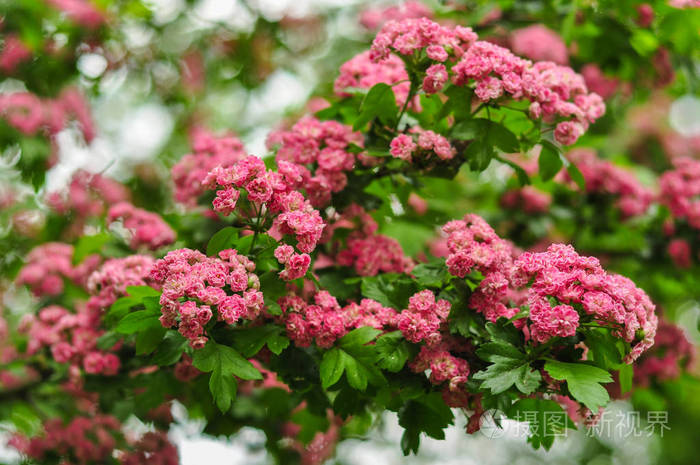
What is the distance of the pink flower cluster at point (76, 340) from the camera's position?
290cm

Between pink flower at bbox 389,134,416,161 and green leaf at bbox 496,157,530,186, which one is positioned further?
green leaf at bbox 496,157,530,186

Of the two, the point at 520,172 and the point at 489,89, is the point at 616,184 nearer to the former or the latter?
the point at 520,172

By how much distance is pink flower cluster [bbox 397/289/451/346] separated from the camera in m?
2.18

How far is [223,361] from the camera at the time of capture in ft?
6.77

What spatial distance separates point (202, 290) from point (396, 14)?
2468 millimetres

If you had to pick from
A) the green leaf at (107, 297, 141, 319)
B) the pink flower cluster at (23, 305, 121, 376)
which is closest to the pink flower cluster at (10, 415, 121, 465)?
the pink flower cluster at (23, 305, 121, 376)

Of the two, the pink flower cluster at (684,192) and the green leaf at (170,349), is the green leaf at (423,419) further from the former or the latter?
the pink flower cluster at (684,192)

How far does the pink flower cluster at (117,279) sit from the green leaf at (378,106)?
3.48 feet

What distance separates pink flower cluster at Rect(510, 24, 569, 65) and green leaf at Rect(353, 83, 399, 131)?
1724 mm

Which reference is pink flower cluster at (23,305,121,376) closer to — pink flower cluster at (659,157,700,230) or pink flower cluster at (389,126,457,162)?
pink flower cluster at (389,126,457,162)

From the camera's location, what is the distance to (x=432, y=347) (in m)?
2.22

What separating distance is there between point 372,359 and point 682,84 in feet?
11.0

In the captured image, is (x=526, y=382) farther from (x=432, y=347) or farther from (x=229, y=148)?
(x=229, y=148)

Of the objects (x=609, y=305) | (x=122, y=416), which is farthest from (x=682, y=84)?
(x=122, y=416)
